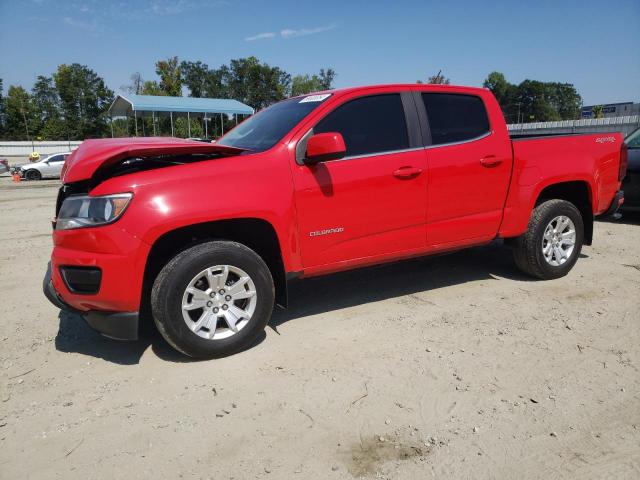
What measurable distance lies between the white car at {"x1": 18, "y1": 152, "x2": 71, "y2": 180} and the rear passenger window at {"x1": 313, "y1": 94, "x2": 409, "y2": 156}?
23987 mm

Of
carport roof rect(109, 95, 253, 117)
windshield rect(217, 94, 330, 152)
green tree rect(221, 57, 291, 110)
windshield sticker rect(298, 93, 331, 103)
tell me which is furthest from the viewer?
green tree rect(221, 57, 291, 110)

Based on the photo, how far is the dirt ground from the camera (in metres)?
2.38

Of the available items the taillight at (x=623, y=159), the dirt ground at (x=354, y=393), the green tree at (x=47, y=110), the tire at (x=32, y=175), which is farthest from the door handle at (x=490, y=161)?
the green tree at (x=47, y=110)

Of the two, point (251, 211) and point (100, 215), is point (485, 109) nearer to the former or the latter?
point (251, 211)

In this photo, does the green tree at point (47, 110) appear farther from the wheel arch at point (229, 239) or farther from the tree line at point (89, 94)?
the wheel arch at point (229, 239)

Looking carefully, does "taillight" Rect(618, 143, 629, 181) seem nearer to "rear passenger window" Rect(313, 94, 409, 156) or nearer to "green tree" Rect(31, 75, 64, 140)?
"rear passenger window" Rect(313, 94, 409, 156)

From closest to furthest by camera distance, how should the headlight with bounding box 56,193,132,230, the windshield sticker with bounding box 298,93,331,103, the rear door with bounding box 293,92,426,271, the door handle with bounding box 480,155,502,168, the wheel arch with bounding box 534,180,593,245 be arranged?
the headlight with bounding box 56,193,132,230 → the rear door with bounding box 293,92,426,271 → the windshield sticker with bounding box 298,93,331,103 → the door handle with bounding box 480,155,502,168 → the wheel arch with bounding box 534,180,593,245

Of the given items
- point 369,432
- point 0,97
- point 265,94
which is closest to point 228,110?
point 369,432

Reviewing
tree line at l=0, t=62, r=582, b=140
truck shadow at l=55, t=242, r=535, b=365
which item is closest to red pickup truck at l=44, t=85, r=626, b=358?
truck shadow at l=55, t=242, r=535, b=365

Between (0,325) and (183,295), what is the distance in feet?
6.65

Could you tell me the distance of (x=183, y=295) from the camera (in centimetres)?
322

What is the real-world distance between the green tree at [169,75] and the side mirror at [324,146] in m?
61.2

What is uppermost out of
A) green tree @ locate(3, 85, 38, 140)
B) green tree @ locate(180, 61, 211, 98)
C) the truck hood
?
green tree @ locate(180, 61, 211, 98)

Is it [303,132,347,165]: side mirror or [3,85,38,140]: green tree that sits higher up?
[3,85,38,140]: green tree
